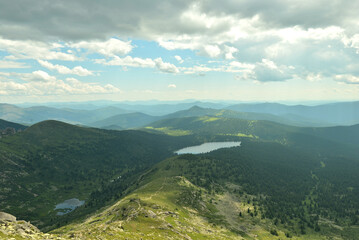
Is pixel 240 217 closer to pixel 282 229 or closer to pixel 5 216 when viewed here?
pixel 282 229

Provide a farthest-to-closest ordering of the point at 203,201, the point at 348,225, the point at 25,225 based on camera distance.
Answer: the point at 348,225
the point at 203,201
the point at 25,225

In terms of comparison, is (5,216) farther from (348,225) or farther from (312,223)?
(348,225)

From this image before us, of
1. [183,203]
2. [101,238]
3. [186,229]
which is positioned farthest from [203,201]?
[101,238]

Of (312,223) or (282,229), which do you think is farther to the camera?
(312,223)

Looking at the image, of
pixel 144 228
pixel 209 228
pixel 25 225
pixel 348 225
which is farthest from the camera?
pixel 348 225

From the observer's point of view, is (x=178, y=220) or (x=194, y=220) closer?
(x=178, y=220)

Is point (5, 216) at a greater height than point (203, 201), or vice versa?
point (5, 216)

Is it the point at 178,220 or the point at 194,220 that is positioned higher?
the point at 178,220

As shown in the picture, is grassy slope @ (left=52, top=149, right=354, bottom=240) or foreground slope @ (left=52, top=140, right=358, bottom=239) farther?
foreground slope @ (left=52, top=140, right=358, bottom=239)

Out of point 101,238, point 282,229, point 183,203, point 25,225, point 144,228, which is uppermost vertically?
point 25,225

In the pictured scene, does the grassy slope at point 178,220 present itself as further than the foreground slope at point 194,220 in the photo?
No
